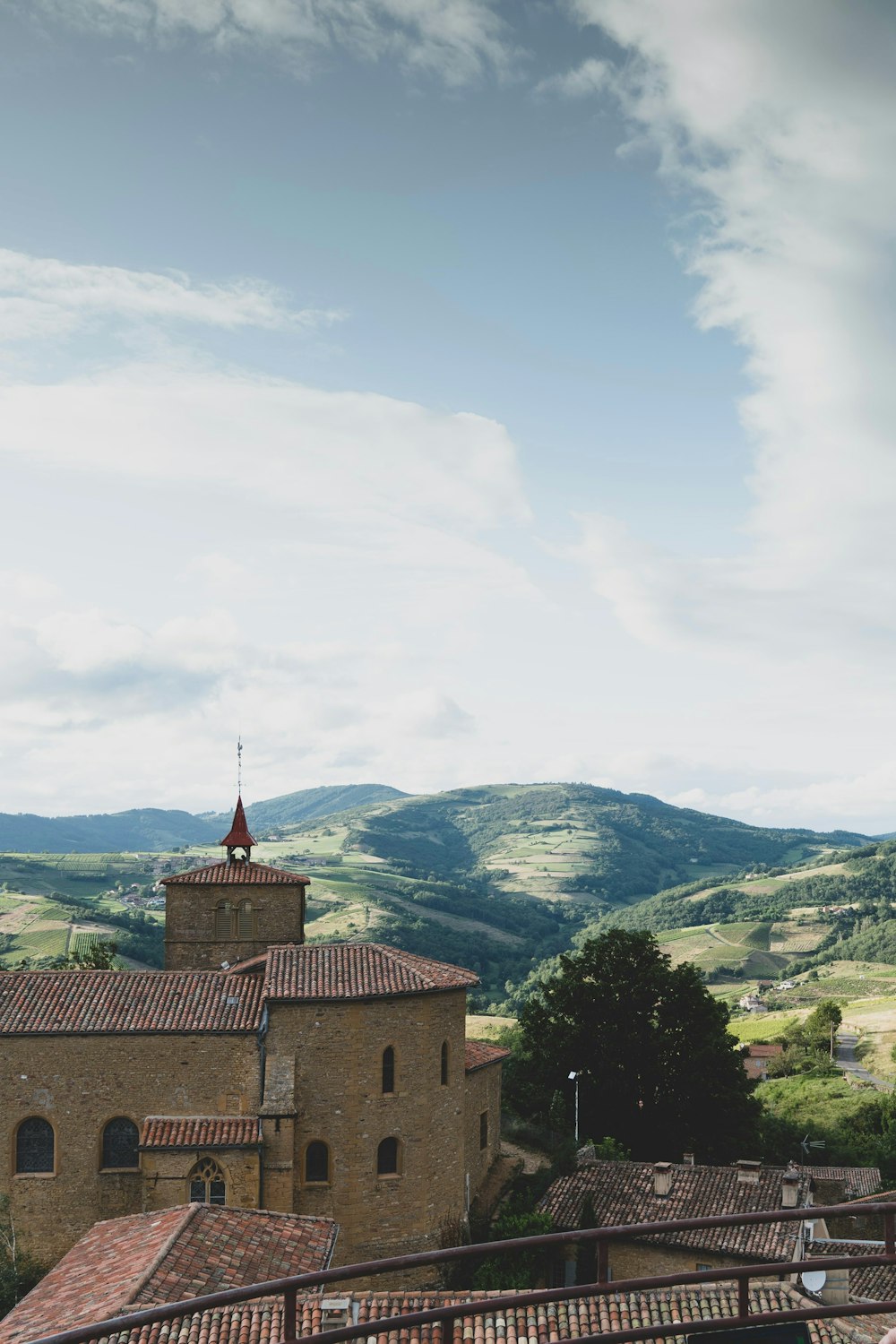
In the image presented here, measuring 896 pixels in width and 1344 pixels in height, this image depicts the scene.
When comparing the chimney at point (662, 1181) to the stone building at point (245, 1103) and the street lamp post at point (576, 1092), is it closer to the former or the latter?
the stone building at point (245, 1103)

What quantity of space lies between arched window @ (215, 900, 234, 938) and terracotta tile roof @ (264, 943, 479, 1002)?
9220 mm

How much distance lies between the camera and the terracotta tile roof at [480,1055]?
129 feet

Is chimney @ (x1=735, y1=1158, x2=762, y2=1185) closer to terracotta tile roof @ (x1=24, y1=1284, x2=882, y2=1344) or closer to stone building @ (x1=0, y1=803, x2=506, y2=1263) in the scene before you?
stone building @ (x1=0, y1=803, x2=506, y2=1263)

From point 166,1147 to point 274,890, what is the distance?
14.2 meters

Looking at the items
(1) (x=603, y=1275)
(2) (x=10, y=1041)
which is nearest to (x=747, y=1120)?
(2) (x=10, y=1041)

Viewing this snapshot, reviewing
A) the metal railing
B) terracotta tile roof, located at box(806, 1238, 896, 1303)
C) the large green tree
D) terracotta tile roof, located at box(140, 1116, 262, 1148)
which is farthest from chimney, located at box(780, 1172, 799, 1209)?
the metal railing

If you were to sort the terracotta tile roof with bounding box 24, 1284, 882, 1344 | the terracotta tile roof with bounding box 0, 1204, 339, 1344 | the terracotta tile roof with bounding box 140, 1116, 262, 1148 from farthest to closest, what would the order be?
the terracotta tile roof with bounding box 140, 1116, 262, 1148, the terracotta tile roof with bounding box 0, 1204, 339, 1344, the terracotta tile roof with bounding box 24, 1284, 882, 1344

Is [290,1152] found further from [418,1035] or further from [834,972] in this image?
[834,972]

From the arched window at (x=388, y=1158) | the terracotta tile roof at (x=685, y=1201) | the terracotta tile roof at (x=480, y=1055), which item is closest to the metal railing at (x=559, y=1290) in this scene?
the arched window at (x=388, y=1158)

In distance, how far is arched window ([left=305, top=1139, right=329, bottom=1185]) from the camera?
1272 inches

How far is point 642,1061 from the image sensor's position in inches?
1938

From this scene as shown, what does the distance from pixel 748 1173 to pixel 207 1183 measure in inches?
745

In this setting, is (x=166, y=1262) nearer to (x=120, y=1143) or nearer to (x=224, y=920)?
(x=120, y=1143)

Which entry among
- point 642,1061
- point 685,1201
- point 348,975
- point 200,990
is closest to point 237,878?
point 200,990
